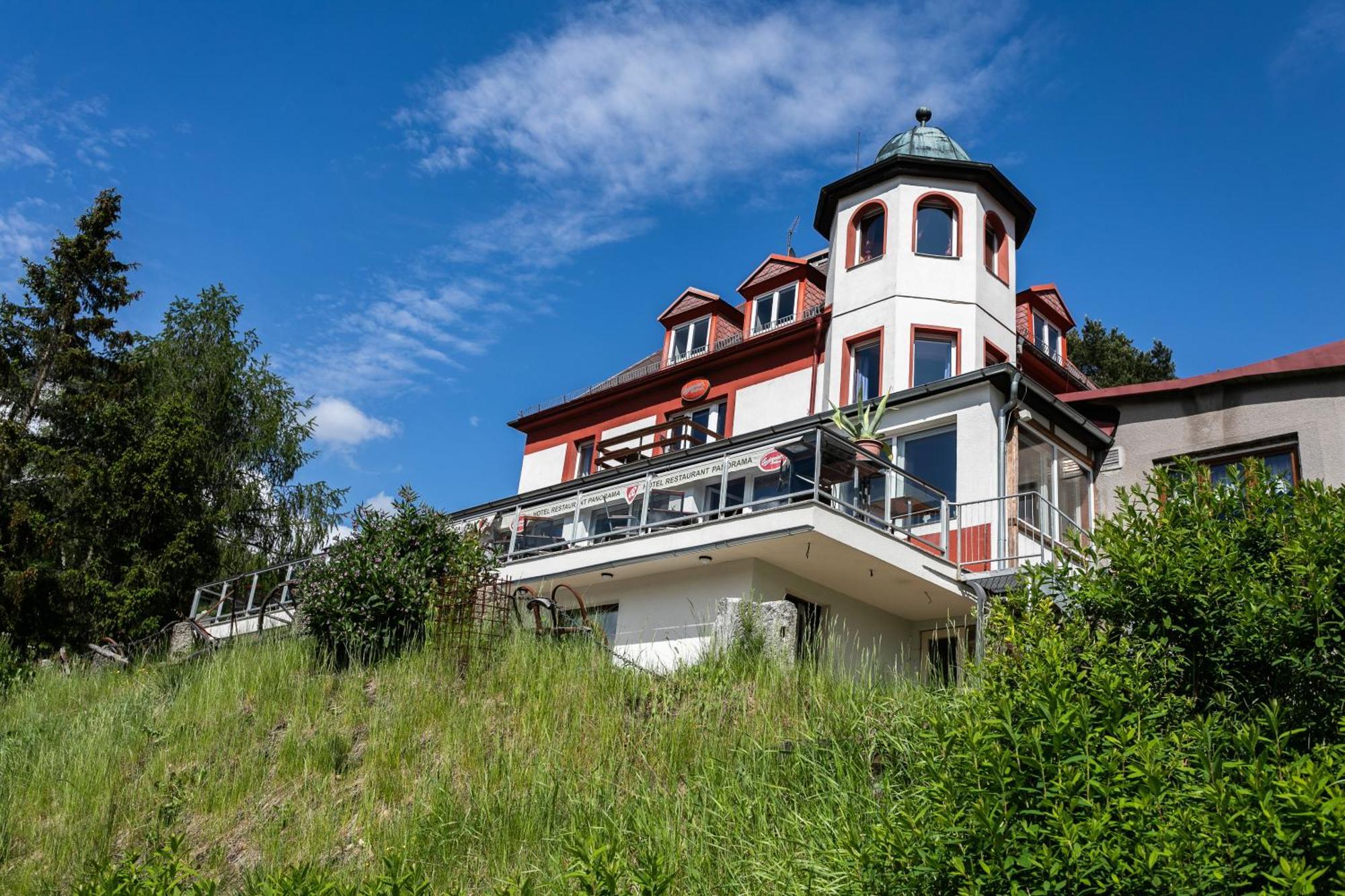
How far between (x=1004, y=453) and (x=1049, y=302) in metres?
9.87

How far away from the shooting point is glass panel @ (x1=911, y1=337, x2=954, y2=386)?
20.2 meters

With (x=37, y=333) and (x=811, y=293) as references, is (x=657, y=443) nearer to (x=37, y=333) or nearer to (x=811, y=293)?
(x=811, y=293)

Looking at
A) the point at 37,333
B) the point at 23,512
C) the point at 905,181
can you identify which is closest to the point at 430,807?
the point at 905,181

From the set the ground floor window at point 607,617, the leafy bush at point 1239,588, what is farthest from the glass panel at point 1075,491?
the leafy bush at point 1239,588

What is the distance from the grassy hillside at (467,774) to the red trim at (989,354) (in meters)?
10.4

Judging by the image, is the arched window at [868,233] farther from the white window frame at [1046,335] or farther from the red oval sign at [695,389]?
the white window frame at [1046,335]

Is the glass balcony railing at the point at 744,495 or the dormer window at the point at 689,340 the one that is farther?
the dormer window at the point at 689,340

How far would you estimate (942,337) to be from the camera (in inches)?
805

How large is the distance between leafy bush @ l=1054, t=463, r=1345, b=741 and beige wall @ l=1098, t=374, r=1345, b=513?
10.2 metres

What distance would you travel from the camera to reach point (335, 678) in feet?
44.8

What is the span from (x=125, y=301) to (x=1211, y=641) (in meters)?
27.3

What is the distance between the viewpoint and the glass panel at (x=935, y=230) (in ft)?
69.6

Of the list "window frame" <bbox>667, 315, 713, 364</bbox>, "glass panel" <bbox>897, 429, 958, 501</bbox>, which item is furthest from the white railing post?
"glass panel" <bbox>897, 429, 958, 501</bbox>

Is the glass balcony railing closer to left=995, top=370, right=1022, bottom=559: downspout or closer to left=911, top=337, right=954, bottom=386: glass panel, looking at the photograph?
left=995, top=370, right=1022, bottom=559: downspout
